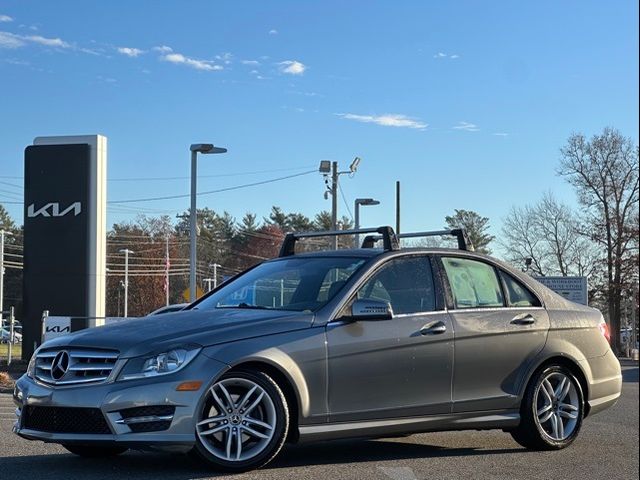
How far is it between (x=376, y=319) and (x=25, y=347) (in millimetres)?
19086

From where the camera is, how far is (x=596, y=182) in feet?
82.7

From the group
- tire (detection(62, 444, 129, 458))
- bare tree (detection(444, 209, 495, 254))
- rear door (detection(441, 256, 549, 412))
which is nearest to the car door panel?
rear door (detection(441, 256, 549, 412))

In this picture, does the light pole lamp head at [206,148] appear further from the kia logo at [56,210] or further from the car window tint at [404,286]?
the car window tint at [404,286]

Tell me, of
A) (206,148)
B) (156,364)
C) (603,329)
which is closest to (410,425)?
(156,364)

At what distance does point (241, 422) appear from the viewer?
586 cm

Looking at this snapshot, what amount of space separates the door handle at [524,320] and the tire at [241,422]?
216cm

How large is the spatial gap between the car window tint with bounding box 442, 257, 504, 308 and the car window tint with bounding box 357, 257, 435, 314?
225mm

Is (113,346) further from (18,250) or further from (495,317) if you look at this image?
(18,250)

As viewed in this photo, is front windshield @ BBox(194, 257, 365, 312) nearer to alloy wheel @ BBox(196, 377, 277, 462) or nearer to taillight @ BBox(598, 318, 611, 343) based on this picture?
alloy wheel @ BBox(196, 377, 277, 462)

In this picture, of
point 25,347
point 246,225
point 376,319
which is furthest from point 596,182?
point 246,225

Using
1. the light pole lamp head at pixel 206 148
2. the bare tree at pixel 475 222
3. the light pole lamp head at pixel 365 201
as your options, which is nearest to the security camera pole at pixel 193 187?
the light pole lamp head at pixel 206 148

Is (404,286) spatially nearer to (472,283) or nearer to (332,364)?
(472,283)

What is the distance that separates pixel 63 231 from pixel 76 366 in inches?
743

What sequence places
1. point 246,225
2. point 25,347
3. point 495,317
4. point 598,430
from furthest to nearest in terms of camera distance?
point 246,225 < point 25,347 < point 598,430 < point 495,317
